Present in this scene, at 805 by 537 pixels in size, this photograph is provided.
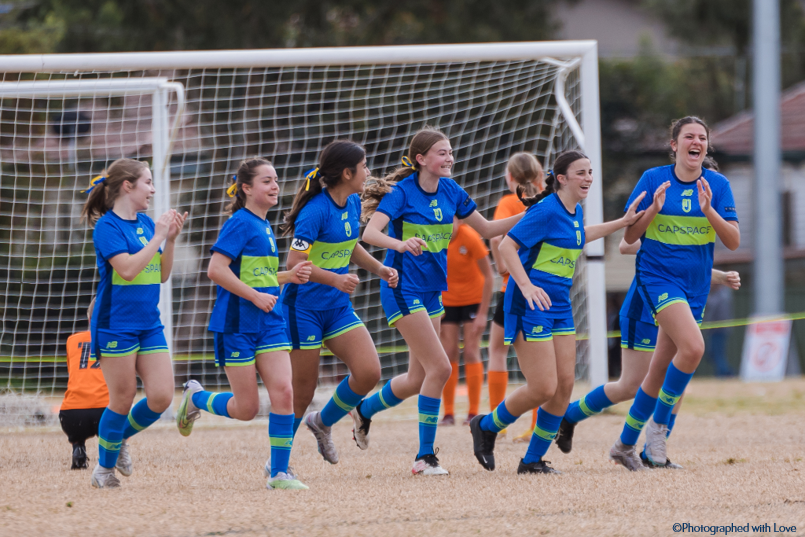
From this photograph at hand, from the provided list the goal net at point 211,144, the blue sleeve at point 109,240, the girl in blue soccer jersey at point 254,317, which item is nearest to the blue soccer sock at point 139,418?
the girl in blue soccer jersey at point 254,317

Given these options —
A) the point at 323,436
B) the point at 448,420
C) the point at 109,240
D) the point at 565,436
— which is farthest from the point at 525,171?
the point at 109,240

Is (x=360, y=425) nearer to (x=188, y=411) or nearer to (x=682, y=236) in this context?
(x=188, y=411)

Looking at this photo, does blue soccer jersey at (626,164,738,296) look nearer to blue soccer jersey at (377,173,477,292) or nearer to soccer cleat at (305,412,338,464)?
blue soccer jersey at (377,173,477,292)

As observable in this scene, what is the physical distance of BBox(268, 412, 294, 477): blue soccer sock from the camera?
196 inches

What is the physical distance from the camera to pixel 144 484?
533 centimetres

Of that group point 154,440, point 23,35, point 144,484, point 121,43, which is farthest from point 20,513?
point 23,35

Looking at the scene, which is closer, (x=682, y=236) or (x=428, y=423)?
→ (x=682, y=236)

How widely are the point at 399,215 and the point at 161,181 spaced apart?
3.88 m

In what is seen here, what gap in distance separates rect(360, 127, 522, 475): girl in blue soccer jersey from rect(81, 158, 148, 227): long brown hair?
130cm

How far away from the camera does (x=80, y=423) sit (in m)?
6.15

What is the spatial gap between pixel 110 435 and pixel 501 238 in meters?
3.02

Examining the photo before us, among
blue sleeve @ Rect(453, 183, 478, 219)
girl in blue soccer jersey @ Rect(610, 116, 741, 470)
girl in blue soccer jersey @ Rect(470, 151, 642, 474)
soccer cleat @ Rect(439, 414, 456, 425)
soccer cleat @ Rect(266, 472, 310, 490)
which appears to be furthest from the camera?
soccer cleat @ Rect(439, 414, 456, 425)

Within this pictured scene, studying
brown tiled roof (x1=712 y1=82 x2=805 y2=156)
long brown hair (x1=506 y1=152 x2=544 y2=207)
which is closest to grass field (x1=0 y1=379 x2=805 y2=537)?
long brown hair (x1=506 y1=152 x2=544 y2=207)

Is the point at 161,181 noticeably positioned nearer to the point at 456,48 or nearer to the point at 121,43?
the point at 456,48
